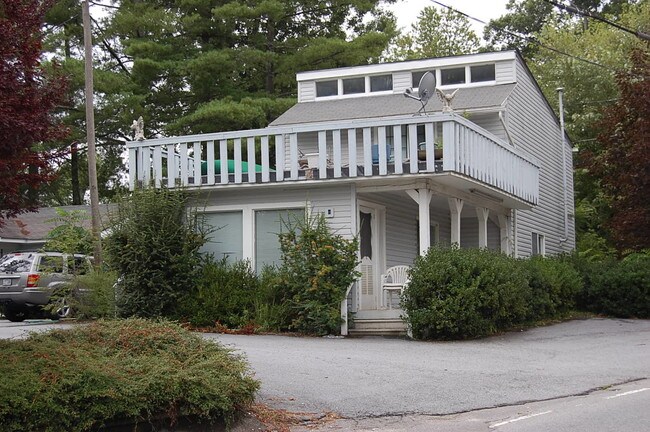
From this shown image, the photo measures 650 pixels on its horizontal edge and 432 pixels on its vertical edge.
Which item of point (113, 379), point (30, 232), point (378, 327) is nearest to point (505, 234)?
Answer: point (378, 327)

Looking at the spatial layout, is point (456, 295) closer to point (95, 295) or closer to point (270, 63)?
point (95, 295)

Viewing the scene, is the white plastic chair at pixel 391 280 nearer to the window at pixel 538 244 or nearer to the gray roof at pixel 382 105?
the gray roof at pixel 382 105

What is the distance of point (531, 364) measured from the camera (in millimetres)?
12469

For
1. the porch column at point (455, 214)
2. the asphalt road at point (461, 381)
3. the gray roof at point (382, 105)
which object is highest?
the gray roof at point (382, 105)

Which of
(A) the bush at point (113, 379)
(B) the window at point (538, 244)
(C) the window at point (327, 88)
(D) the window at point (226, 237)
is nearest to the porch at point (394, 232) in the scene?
(B) the window at point (538, 244)

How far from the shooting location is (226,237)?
61.1 ft

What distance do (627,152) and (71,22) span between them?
24420mm

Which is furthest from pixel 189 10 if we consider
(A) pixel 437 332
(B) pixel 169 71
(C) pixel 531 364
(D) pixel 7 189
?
(D) pixel 7 189

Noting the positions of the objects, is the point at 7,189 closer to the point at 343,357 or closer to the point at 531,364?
the point at 343,357

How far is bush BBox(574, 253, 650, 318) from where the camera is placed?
2016 centimetres

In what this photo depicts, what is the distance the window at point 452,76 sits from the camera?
1006 inches

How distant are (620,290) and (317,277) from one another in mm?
8584

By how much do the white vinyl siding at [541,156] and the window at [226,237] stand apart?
922cm

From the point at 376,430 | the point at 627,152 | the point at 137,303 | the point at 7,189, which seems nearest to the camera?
the point at 7,189
